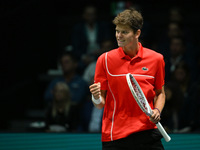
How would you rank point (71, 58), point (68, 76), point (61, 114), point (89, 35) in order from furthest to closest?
point (89, 35), point (71, 58), point (68, 76), point (61, 114)

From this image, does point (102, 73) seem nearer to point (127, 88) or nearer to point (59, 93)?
point (127, 88)

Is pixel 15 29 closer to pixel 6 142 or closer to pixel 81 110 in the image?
pixel 81 110

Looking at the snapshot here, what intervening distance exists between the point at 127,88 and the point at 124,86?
0.09ft

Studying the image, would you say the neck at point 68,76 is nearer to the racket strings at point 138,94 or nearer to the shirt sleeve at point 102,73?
the shirt sleeve at point 102,73

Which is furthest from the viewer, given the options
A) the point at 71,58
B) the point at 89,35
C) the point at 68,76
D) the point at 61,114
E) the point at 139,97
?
the point at 89,35

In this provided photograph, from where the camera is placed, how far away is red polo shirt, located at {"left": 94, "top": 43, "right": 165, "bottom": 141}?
2.97m

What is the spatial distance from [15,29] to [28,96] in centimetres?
118

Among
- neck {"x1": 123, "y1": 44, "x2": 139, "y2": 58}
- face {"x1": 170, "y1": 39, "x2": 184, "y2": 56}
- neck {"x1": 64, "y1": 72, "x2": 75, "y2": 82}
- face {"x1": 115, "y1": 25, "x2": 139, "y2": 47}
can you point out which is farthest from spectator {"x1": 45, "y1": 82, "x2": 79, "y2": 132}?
face {"x1": 115, "y1": 25, "x2": 139, "y2": 47}

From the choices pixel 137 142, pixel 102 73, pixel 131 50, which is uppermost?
pixel 131 50

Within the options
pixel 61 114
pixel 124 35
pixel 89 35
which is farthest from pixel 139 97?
pixel 89 35

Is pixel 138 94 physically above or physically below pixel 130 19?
below

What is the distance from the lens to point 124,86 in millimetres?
2955

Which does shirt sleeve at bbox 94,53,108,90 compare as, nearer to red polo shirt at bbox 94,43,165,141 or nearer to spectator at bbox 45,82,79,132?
red polo shirt at bbox 94,43,165,141

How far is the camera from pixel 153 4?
8477 millimetres
